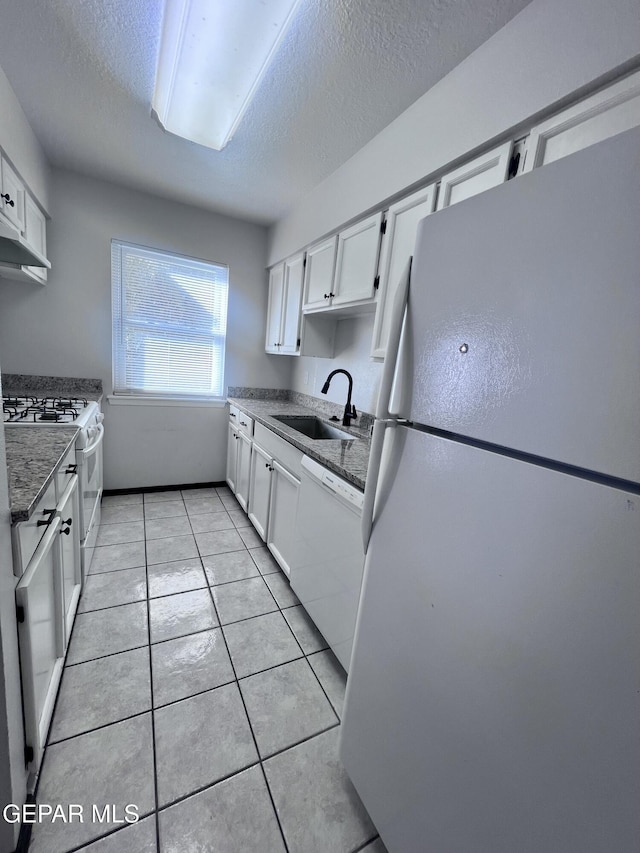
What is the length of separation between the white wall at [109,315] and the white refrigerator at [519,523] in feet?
9.12

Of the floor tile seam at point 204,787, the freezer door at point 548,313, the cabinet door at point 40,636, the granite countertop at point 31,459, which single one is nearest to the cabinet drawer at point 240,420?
the granite countertop at point 31,459

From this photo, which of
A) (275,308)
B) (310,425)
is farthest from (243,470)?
(275,308)

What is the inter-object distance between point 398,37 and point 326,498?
70.6 inches

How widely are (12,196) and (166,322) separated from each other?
1.30m

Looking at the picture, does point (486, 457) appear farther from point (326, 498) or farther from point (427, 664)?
point (326, 498)

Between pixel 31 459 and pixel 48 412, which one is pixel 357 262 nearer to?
Answer: pixel 31 459

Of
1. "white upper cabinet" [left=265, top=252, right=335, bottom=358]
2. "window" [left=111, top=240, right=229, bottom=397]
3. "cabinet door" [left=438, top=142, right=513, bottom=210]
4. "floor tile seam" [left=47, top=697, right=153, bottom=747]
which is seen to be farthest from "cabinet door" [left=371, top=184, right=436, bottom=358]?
"window" [left=111, top=240, right=229, bottom=397]

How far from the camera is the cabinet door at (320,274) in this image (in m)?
2.27

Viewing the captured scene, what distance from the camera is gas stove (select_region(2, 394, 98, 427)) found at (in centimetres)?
169

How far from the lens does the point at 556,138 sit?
107 cm

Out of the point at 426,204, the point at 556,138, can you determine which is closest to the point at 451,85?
the point at 426,204

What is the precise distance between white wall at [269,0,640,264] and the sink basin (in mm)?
1415

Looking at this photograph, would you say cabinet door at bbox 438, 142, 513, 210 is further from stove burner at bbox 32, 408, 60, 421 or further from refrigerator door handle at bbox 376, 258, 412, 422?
stove burner at bbox 32, 408, 60, 421

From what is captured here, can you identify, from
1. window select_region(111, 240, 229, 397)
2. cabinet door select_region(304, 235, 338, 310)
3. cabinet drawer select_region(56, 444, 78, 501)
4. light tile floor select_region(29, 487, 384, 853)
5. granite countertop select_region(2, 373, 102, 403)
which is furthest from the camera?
window select_region(111, 240, 229, 397)
